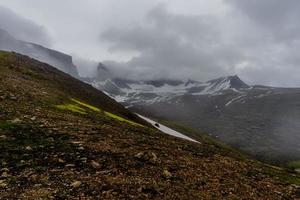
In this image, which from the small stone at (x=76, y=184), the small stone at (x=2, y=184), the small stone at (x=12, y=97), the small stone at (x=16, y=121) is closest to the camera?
the small stone at (x=2, y=184)

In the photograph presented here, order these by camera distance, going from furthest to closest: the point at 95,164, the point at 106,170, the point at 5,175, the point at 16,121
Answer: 1. the point at 16,121
2. the point at 95,164
3. the point at 106,170
4. the point at 5,175

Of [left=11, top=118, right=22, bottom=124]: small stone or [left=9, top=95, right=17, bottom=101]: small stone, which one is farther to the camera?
[left=9, top=95, right=17, bottom=101]: small stone

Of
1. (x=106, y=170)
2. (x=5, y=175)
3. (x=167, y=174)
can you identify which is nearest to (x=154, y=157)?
(x=167, y=174)

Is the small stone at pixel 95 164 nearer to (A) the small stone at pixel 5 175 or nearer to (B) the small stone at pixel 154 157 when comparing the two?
(B) the small stone at pixel 154 157

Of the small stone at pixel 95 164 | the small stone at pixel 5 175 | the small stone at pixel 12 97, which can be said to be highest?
the small stone at pixel 12 97

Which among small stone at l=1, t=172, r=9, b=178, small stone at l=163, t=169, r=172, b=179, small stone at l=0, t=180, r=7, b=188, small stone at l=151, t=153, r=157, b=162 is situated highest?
small stone at l=151, t=153, r=157, b=162

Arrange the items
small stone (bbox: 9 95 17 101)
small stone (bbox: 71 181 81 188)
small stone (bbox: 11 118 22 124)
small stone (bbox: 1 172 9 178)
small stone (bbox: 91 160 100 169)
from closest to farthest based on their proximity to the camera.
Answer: small stone (bbox: 71 181 81 188) → small stone (bbox: 1 172 9 178) → small stone (bbox: 91 160 100 169) → small stone (bbox: 11 118 22 124) → small stone (bbox: 9 95 17 101)

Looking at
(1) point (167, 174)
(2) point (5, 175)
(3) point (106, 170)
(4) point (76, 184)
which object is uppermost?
(1) point (167, 174)

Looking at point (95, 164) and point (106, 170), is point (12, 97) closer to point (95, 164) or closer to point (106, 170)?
point (95, 164)

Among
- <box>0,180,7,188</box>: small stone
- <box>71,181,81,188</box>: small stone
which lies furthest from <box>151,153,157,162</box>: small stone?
<box>0,180,7,188</box>: small stone

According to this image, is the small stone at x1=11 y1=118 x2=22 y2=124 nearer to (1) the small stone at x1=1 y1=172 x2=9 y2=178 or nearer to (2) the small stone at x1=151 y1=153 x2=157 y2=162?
(1) the small stone at x1=1 y1=172 x2=9 y2=178

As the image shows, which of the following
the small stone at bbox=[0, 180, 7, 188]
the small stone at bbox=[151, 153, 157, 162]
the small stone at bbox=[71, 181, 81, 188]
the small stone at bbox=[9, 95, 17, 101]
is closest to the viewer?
the small stone at bbox=[0, 180, 7, 188]

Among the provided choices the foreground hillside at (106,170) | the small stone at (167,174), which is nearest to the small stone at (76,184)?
the foreground hillside at (106,170)

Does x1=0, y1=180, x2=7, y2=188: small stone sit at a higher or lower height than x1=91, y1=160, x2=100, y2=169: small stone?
lower
